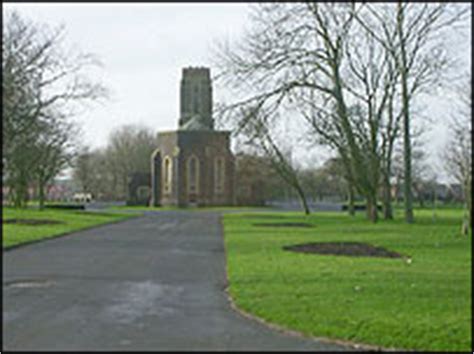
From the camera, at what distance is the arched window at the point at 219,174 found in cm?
9106

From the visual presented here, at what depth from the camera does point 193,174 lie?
90375 millimetres

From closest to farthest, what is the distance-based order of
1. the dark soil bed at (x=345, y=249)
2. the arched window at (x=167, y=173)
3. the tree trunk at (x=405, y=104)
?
the dark soil bed at (x=345, y=249) < the tree trunk at (x=405, y=104) < the arched window at (x=167, y=173)

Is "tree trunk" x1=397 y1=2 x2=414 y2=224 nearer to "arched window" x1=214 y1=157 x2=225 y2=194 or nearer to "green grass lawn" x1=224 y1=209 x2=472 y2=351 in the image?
"green grass lawn" x1=224 y1=209 x2=472 y2=351

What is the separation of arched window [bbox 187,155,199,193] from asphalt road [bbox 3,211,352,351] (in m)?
70.4

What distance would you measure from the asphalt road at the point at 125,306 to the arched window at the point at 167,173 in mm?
71147

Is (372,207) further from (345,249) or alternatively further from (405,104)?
(345,249)

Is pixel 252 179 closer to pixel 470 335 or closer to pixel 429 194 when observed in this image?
pixel 429 194

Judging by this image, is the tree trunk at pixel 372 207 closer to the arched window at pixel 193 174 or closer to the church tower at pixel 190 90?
the arched window at pixel 193 174

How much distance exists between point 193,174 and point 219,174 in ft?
11.7

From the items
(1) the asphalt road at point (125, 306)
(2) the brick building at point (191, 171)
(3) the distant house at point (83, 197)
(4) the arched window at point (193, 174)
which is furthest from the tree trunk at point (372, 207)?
(3) the distant house at point (83, 197)

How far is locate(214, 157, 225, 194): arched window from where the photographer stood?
91062 millimetres

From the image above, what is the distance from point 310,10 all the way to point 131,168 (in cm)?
7907

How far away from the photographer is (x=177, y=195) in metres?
89.2

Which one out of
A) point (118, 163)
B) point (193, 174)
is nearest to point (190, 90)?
point (193, 174)
